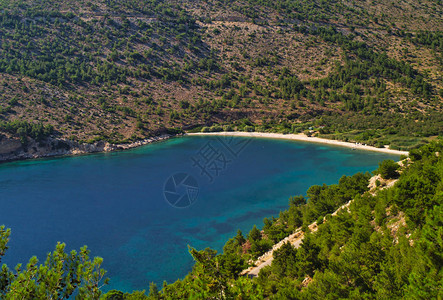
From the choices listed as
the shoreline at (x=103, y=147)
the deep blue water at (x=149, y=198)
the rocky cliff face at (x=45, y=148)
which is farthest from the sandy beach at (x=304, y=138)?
the rocky cliff face at (x=45, y=148)

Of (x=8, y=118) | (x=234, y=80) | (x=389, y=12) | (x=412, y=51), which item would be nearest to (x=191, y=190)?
(x=8, y=118)

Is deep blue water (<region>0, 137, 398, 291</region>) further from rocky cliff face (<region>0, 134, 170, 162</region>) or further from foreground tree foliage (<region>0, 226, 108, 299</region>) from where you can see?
foreground tree foliage (<region>0, 226, 108, 299</region>)

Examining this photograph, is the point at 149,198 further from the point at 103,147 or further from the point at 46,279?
the point at 46,279

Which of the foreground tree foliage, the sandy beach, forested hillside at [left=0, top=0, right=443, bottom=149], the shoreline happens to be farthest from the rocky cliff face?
the foreground tree foliage

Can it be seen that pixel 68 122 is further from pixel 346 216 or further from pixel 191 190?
pixel 346 216

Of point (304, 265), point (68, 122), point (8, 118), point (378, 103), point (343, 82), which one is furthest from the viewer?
point (343, 82)

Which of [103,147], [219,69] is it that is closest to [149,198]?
[103,147]
